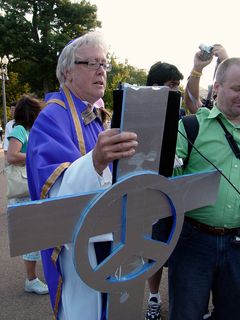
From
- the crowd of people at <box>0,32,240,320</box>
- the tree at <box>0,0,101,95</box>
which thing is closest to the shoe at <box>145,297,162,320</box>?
the crowd of people at <box>0,32,240,320</box>

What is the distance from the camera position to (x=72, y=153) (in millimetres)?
1351

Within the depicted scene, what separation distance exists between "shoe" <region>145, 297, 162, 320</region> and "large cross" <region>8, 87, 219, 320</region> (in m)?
1.63

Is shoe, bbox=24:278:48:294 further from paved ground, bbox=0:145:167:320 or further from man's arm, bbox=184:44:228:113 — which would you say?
man's arm, bbox=184:44:228:113

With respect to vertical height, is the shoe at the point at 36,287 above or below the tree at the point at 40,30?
below

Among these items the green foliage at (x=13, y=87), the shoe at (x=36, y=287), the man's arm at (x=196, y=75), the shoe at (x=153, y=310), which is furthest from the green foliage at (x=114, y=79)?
the green foliage at (x=13, y=87)

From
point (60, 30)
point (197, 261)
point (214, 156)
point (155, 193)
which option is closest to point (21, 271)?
point (197, 261)

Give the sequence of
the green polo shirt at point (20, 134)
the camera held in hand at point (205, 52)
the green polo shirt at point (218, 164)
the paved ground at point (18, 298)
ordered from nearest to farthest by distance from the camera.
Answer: the green polo shirt at point (218, 164) < the camera held in hand at point (205, 52) < the paved ground at point (18, 298) < the green polo shirt at point (20, 134)

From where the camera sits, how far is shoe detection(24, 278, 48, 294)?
3.30 meters

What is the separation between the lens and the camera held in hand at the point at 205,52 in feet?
6.80

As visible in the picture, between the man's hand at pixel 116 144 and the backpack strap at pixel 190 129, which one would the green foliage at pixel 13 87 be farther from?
the man's hand at pixel 116 144

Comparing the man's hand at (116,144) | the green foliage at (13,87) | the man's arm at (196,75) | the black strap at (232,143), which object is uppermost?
the man's arm at (196,75)

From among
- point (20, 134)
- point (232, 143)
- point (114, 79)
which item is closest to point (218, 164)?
point (232, 143)

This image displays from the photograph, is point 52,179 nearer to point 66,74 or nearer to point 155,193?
point 155,193

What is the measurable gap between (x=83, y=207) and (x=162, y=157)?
337 mm
